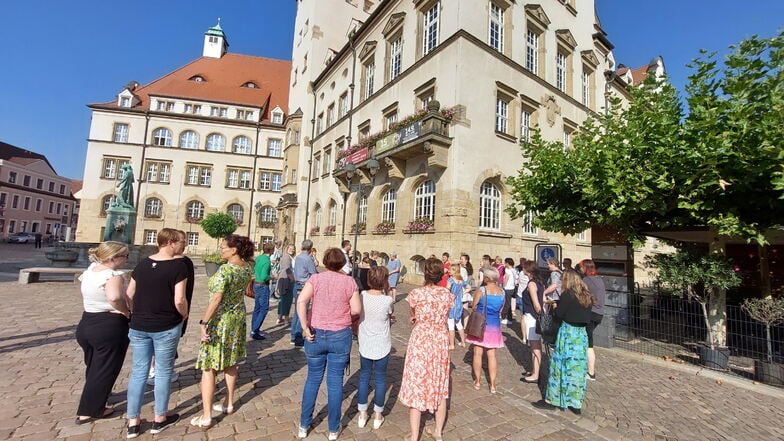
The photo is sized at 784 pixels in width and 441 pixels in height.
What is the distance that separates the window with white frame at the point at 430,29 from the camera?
1642 centimetres

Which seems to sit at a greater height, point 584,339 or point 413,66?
point 413,66

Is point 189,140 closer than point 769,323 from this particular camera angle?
No

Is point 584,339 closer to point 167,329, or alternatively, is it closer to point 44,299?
point 167,329

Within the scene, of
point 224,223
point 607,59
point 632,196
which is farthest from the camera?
point 224,223

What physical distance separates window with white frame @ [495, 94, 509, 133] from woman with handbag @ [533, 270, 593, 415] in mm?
13293

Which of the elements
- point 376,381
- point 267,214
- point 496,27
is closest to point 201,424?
point 376,381

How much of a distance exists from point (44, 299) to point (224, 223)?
22728 millimetres

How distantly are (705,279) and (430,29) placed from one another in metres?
15.2

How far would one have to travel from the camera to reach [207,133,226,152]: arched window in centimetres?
3672

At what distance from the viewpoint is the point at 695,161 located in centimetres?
611

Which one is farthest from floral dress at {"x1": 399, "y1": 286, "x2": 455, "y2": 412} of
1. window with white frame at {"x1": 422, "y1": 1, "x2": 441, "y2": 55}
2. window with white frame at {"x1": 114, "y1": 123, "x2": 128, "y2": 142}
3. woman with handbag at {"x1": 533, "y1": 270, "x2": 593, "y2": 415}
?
window with white frame at {"x1": 114, "y1": 123, "x2": 128, "y2": 142}

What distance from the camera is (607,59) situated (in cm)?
2514

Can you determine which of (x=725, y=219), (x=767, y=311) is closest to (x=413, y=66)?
(x=725, y=219)

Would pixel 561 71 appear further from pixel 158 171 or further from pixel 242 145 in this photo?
pixel 158 171
